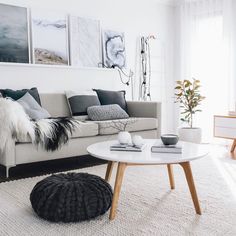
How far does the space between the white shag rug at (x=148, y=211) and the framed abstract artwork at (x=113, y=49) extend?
222 centimetres

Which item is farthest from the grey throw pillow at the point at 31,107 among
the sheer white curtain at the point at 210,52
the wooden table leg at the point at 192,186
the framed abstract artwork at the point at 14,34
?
the sheer white curtain at the point at 210,52

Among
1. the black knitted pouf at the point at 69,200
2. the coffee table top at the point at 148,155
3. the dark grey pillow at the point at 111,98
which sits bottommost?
the black knitted pouf at the point at 69,200

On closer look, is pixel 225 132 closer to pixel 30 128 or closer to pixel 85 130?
pixel 85 130

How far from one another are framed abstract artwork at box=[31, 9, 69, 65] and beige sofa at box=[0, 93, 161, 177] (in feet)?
1.69

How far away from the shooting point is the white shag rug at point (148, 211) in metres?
1.84

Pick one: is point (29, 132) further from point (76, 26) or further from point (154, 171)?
point (76, 26)

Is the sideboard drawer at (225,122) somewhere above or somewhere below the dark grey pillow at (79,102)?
below

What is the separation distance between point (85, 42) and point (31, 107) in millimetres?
1490

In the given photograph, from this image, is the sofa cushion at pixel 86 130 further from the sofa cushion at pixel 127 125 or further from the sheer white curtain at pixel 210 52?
the sheer white curtain at pixel 210 52

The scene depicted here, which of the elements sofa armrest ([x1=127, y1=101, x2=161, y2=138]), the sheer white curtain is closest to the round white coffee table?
sofa armrest ([x1=127, y1=101, x2=161, y2=138])

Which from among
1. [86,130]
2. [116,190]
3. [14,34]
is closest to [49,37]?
[14,34]

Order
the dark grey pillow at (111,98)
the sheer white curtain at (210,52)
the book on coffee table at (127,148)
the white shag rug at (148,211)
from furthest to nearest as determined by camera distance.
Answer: the sheer white curtain at (210,52) < the dark grey pillow at (111,98) < the book on coffee table at (127,148) < the white shag rug at (148,211)

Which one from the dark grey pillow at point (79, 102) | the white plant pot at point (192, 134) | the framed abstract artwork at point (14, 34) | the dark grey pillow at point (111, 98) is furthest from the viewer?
the white plant pot at point (192, 134)

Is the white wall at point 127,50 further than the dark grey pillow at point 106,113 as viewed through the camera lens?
Yes
